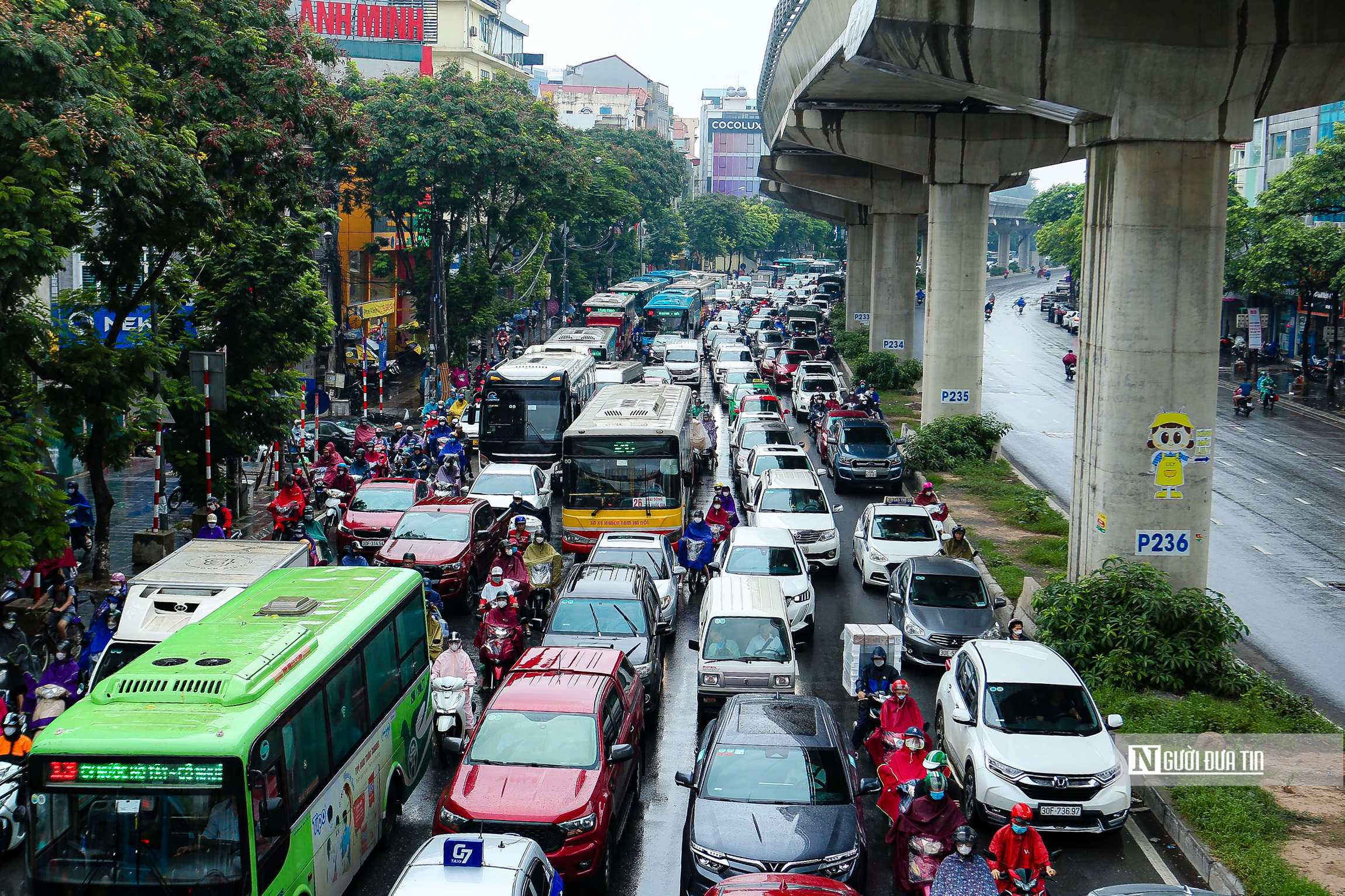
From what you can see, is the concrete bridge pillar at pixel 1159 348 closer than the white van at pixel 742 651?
No

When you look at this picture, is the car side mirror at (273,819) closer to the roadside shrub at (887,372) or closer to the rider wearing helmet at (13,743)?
the rider wearing helmet at (13,743)

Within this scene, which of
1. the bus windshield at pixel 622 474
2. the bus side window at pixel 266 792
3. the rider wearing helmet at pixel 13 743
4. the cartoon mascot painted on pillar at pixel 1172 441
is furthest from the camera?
the bus windshield at pixel 622 474

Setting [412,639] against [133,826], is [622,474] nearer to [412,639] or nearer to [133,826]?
[412,639]

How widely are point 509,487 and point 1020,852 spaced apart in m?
16.3

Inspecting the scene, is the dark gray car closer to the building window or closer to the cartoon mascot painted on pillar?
the cartoon mascot painted on pillar

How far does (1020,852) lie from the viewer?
372 inches

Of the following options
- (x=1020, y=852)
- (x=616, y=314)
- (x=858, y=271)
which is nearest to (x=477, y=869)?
(x=1020, y=852)

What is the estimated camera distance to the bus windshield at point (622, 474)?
74.5ft

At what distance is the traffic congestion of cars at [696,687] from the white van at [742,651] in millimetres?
30

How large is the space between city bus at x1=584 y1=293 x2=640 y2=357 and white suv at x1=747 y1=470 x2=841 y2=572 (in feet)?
102

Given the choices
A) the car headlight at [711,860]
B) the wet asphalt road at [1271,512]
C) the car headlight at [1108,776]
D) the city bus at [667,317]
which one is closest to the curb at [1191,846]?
the car headlight at [1108,776]

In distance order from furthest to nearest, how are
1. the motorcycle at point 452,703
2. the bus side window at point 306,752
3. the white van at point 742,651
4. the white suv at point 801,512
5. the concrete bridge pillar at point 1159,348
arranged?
the white suv at point 801,512 < the concrete bridge pillar at point 1159,348 < the white van at point 742,651 < the motorcycle at point 452,703 < the bus side window at point 306,752

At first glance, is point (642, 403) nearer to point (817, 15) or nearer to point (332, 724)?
point (817, 15)

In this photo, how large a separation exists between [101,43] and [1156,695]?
16714 millimetres
